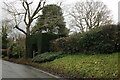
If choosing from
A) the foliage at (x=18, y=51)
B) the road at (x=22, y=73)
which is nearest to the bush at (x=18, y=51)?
the foliage at (x=18, y=51)

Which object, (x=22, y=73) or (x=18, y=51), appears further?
(x=18, y=51)

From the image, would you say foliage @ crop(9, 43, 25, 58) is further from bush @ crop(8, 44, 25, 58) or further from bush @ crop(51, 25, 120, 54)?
bush @ crop(51, 25, 120, 54)

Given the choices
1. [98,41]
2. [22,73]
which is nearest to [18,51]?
[22,73]

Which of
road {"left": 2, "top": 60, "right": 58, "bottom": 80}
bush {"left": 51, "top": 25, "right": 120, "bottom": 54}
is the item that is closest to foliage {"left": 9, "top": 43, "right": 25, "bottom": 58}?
bush {"left": 51, "top": 25, "right": 120, "bottom": 54}

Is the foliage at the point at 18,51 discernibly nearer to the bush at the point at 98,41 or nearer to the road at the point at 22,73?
the bush at the point at 98,41

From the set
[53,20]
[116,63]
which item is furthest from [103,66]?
[53,20]

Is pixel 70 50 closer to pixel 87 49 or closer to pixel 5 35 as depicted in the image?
pixel 87 49

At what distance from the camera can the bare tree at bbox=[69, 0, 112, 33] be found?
127 ft

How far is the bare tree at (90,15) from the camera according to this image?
38812mm

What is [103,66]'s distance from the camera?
11.2 metres

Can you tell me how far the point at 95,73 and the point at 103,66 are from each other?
93 cm

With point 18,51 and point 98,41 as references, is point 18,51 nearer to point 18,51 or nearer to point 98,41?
point 18,51

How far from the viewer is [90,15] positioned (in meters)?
39.9

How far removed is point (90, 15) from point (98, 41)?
82.1 feet
